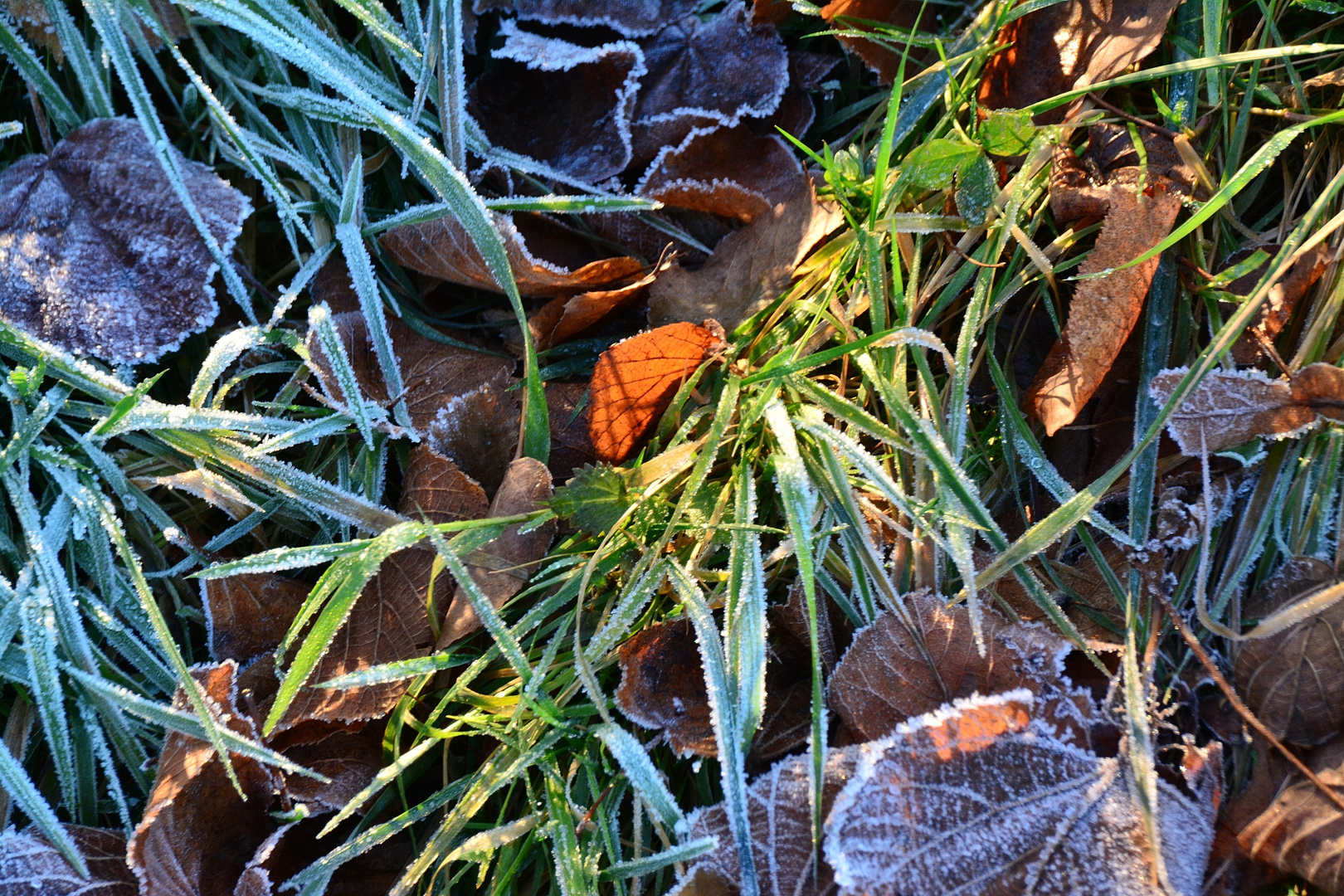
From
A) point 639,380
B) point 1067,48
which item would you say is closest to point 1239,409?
point 1067,48

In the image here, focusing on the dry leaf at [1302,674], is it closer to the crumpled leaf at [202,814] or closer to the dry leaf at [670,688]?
the dry leaf at [670,688]

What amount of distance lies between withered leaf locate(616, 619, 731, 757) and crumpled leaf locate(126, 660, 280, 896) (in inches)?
21.6

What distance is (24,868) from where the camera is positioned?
124cm

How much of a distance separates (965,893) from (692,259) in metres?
1.06

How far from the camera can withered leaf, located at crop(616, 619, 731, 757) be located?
1231mm

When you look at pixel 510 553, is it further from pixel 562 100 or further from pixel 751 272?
pixel 562 100

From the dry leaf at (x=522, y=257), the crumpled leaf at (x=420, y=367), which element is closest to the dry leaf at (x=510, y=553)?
the crumpled leaf at (x=420, y=367)

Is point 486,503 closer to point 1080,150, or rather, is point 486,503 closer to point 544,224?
point 544,224

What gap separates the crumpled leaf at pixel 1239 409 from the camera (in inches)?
47.3

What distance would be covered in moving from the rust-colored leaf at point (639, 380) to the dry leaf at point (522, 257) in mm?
165

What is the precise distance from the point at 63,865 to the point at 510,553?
76 centimetres

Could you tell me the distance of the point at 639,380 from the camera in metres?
1.38

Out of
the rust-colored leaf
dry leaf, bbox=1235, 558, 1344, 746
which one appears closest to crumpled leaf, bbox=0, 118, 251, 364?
the rust-colored leaf

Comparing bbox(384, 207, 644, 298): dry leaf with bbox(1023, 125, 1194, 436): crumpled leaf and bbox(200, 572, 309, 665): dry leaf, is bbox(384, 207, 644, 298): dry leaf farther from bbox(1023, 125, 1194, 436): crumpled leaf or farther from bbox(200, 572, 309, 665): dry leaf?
bbox(1023, 125, 1194, 436): crumpled leaf
